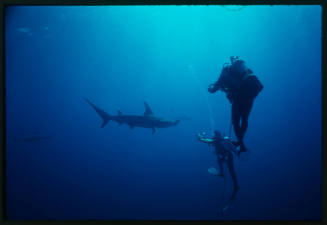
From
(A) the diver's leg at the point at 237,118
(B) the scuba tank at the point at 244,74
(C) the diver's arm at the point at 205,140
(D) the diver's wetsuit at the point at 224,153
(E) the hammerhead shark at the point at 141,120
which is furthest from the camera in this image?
(E) the hammerhead shark at the point at 141,120

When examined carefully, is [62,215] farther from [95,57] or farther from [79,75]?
[79,75]

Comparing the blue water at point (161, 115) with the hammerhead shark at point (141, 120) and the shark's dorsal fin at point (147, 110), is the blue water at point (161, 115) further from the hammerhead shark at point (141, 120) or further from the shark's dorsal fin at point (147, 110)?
the shark's dorsal fin at point (147, 110)

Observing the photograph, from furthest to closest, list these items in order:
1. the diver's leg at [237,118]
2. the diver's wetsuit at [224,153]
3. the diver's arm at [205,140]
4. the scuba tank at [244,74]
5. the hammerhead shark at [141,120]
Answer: the hammerhead shark at [141,120]
the diver's wetsuit at [224,153]
the diver's arm at [205,140]
the diver's leg at [237,118]
the scuba tank at [244,74]

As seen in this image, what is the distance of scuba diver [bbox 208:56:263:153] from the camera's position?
3.35 meters

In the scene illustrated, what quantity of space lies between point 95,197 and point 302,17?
4.05 meters

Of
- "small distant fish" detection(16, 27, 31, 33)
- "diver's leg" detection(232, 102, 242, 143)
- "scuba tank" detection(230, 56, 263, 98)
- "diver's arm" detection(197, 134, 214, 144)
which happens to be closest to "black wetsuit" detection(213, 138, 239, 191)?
"diver's arm" detection(197, 134, 214, 144)

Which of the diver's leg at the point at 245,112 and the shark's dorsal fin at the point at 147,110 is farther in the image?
the shark's dorsal fin at the point at 147,110

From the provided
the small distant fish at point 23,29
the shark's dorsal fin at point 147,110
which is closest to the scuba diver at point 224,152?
the shark's dorsal fin at point 147,110

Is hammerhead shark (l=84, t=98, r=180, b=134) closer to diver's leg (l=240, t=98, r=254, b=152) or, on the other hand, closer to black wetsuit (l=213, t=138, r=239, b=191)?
black wetsuit (l=213, t=138, r=239, b=191)

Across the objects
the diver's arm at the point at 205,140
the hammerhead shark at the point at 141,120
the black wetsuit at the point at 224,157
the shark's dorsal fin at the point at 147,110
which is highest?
the shark's dorsal fin at the point at 147,110

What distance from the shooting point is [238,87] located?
3381 millimetres

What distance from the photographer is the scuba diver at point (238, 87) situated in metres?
3.35

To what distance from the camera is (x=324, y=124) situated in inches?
122

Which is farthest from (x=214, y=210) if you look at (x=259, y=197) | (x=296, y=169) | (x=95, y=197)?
(x=95, y=197)
